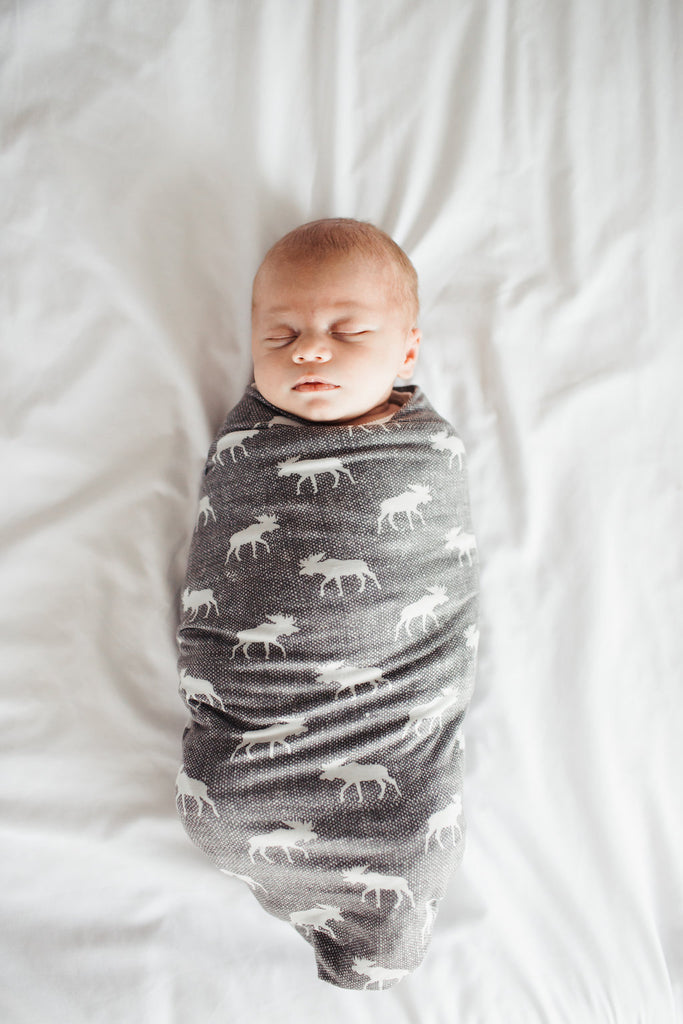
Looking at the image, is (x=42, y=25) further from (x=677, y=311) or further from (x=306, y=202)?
(x=677, y=311)

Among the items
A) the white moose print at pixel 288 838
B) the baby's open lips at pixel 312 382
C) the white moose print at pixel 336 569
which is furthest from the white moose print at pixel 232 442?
the white moose print at pixel 288 838

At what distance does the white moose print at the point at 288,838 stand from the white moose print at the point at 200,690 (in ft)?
0.66

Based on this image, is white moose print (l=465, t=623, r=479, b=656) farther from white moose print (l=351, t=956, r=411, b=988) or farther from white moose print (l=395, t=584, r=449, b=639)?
white moose print (l=351, t=956, r=411, b=988)

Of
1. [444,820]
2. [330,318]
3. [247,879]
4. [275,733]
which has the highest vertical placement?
[330,318]

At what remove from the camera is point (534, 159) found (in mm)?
1361

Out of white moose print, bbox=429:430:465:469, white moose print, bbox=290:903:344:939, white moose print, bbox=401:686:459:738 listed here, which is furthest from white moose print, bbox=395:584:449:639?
white moose print, bbox=290:903:344:939

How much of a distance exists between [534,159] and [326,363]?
0.60 m

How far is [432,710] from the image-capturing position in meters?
1.16

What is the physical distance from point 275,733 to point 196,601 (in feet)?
0.81

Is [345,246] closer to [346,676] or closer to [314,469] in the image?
[314,469]

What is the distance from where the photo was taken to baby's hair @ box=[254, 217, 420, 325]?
3.87 feet

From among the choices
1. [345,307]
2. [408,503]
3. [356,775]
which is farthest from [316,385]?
[356,775]

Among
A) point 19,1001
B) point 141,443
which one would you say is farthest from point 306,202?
point 19,1001

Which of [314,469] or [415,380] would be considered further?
[415,380]
